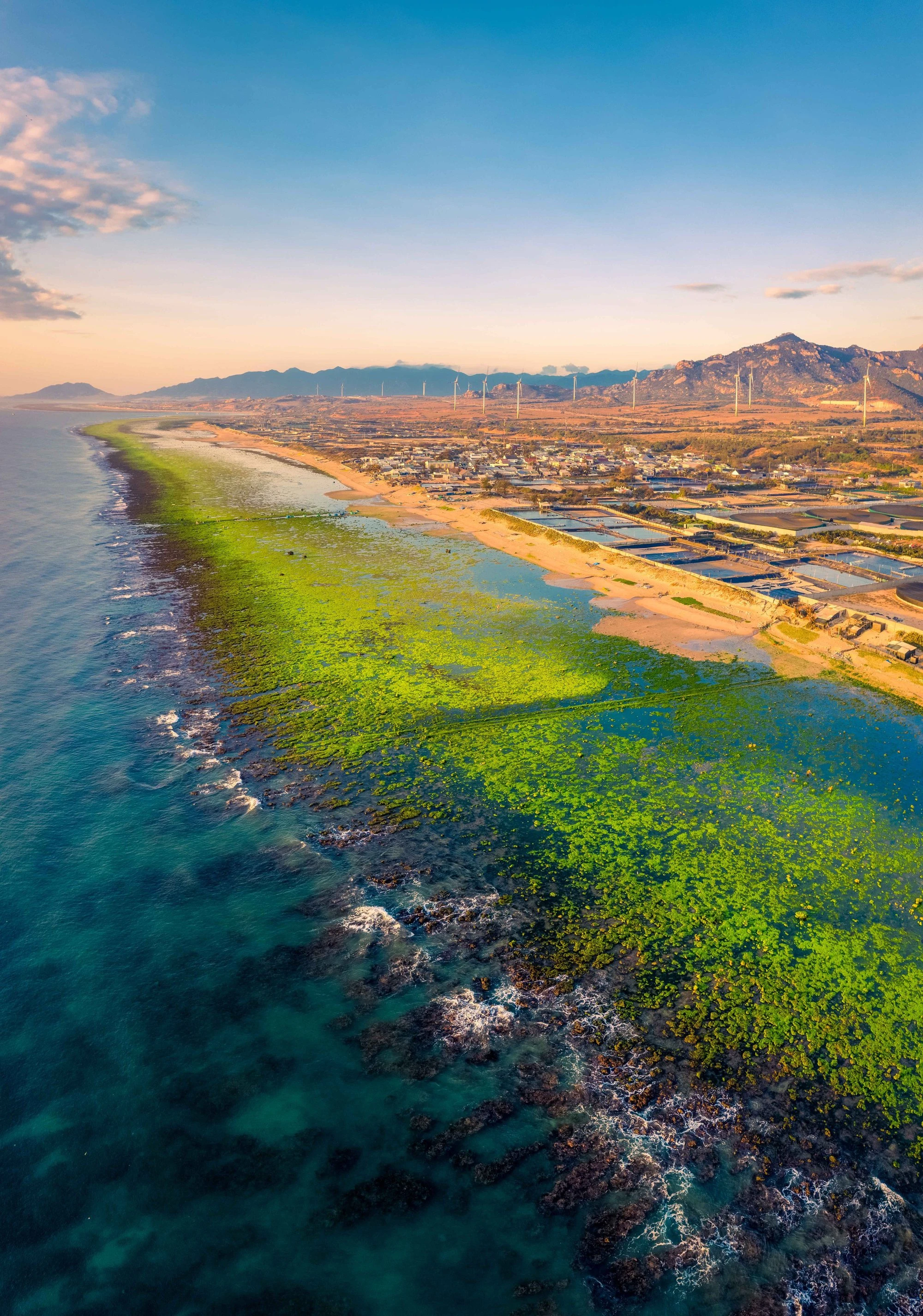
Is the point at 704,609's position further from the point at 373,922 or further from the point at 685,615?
the point at 373,922

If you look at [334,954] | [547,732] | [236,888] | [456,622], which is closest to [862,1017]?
[334,954]

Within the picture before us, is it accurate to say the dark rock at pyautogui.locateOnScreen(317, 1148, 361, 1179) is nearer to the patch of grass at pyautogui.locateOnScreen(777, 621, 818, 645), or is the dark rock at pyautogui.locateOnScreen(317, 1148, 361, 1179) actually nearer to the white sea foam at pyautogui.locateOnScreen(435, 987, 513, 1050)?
the white sea foam at pyautogui.locateOnScreen(435, 987, 513, 1050)

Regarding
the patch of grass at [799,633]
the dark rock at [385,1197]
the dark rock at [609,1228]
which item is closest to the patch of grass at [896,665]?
the patch of grass at [799,633]

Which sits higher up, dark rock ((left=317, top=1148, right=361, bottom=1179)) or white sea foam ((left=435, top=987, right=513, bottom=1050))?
white sea foam ((left=435, top=987, right=513, bottom=1050))

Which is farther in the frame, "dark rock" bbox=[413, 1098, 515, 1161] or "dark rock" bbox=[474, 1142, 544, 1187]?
"dark rock" bbox=[413, 1098, 515, 1161]

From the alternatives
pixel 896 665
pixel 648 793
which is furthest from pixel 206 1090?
pixel 896 665

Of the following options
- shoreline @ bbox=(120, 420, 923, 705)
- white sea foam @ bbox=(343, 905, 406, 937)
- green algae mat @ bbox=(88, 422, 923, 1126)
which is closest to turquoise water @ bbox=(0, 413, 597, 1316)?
white sea foam @ bbox=(343, 905, 406, 937)

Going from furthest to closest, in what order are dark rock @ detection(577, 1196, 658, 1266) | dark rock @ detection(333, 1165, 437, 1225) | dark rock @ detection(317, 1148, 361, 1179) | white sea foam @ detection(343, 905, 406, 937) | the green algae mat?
white sea foam @ detection(343, 905, 406, 937), the green algae mat, dark rock @ detection(317, 1148, 361, 1179), dark rock @ detection(333, 1165, 437, 1225), dark rock @ detection(577, 1196, 658, 1266)

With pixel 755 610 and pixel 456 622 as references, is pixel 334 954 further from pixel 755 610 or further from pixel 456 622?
pixel 755 610
